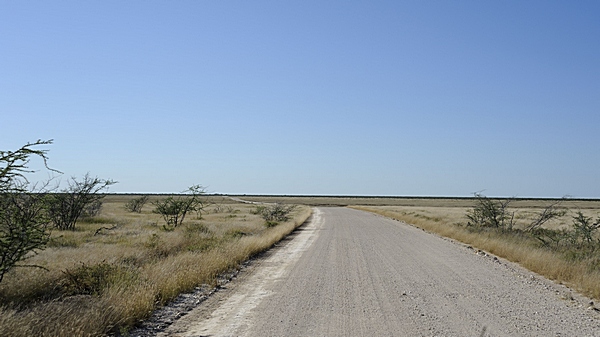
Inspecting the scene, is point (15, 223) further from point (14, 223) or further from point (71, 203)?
point (71, 203)

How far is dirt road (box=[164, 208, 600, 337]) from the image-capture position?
7.54m

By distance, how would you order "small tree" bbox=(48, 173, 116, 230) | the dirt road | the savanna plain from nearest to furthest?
the savanna plain, the dirt road, "small tree" bbox=(48, 173, 116, 230)

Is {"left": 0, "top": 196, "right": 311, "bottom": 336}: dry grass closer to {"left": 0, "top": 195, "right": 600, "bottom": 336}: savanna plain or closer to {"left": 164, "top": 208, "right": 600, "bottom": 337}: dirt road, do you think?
{"left": 0, "top": 195, "right": 600, "bottom": 336}: savanna plain

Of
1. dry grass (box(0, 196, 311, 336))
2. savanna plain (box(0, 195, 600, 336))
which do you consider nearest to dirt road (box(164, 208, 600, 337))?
savanna plain (box(0, 195, 600, 336))

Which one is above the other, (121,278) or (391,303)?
(121,278)

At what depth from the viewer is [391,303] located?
9.44 meters

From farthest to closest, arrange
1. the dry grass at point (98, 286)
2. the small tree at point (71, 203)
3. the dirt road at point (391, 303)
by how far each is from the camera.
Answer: the small tree at point (71, 203), the dirt road at point (391, 303), the dry grass at point (98, 286)

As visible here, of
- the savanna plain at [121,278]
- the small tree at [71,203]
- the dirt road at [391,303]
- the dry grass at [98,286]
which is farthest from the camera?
the small tree at [71,203]

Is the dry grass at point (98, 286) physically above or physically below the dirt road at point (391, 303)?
above

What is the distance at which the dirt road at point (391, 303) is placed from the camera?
7.54m

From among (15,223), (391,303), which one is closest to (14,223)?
(15,223)

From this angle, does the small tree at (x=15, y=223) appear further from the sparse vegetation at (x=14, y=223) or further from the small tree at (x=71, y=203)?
the small tree at (x=71, y=203)

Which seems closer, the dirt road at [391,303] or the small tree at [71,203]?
the dirt road at [391,303]

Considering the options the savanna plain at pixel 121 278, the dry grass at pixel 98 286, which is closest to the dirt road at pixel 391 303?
the savanna plain at pixel 121 278
